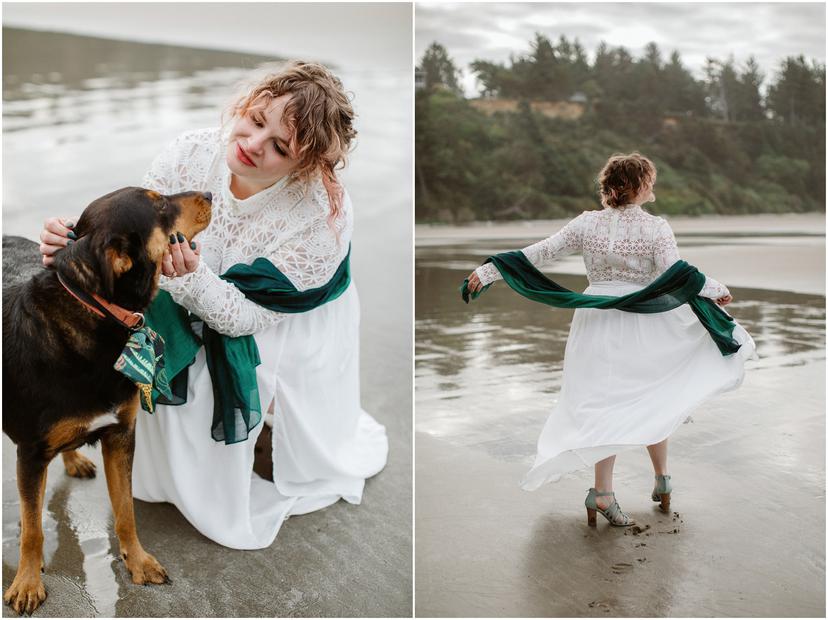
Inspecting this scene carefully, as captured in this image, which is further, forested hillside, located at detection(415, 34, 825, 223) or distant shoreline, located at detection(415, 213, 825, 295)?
forested hillside, located at detection(415, 34, 825, 223)

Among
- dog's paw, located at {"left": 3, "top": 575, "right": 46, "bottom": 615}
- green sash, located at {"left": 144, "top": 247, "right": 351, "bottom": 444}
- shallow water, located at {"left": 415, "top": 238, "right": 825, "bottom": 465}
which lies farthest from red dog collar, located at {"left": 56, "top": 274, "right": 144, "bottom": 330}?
shallow water, located at {"left": 415, "top": 238, "right": 825, "bottom": 465}

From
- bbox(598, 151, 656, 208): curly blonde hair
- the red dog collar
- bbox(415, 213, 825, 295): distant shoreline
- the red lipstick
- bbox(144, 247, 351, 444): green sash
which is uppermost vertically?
the red lipstick

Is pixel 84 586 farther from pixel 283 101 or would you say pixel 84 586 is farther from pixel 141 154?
pixel 141 154

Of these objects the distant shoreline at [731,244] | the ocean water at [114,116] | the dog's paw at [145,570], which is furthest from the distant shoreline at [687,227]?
the dog's paw at [145,570]

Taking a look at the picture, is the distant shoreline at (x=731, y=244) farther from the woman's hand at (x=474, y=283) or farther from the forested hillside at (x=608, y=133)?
the woman's hand at (x=474, y=283)

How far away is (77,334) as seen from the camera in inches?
80.8

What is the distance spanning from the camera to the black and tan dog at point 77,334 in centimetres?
198

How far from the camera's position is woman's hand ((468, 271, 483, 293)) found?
8.69 ft

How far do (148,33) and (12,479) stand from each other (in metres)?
11.3

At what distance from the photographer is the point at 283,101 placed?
2.42m

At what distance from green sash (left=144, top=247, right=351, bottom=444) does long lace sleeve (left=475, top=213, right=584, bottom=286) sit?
657 mm

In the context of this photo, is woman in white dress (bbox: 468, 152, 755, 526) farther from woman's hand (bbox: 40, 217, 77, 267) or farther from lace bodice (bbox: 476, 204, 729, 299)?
woman's hand (bbox: 40, 217, 77, 267)

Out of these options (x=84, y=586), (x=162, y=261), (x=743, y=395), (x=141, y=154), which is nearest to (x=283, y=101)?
(x=162, y=261)

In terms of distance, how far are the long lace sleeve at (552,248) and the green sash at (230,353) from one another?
0.66m
